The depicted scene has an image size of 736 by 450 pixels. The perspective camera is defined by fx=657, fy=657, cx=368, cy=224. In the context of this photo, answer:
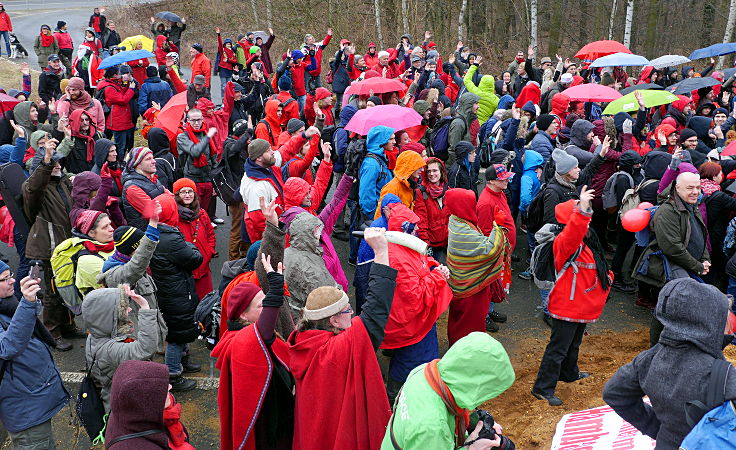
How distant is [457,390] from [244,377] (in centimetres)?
156

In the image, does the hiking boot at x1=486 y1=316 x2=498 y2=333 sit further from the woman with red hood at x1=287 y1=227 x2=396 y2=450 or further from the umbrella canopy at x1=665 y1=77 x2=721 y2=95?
the umbrella canopy at x1=665 y1=77 x2=721 y2=95

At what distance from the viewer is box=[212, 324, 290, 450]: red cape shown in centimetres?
413

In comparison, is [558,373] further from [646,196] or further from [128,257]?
[128,257]

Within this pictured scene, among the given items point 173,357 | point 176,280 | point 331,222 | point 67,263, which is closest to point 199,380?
point 173,357

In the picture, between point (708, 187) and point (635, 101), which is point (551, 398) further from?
point (635, 101)

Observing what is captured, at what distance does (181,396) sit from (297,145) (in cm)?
370

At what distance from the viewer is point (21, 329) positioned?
4484 millimetres

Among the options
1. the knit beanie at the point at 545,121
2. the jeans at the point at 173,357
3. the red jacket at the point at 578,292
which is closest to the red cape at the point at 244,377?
the jeans at the point at 173,357

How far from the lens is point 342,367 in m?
3.95

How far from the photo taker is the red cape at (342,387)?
3924 mm

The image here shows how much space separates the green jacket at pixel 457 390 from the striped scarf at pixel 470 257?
3.20 m

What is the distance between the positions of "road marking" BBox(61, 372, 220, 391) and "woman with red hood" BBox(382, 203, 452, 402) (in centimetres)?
196

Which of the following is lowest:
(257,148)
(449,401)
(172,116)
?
(449,401)

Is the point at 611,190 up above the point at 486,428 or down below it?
below
